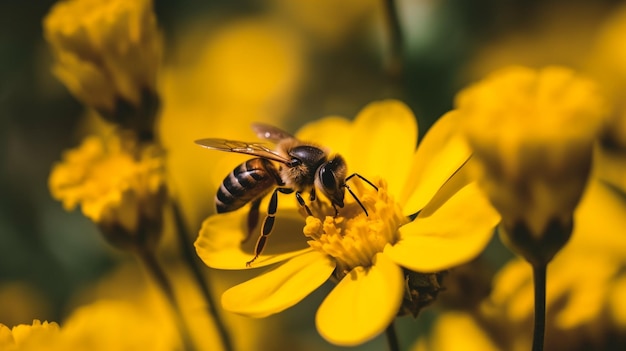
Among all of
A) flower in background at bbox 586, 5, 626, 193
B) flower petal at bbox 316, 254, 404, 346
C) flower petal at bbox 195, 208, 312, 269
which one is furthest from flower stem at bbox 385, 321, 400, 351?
flower in background at bbox 586, 5, 626, 193

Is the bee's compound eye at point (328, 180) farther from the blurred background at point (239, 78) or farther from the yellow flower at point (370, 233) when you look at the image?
the blurred background at point (239, 78)

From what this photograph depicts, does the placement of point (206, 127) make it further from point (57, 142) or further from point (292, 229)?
point (292, 229)

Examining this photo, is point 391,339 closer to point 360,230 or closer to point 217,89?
point 360,230

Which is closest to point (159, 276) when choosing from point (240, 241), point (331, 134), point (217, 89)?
point (240, 241)

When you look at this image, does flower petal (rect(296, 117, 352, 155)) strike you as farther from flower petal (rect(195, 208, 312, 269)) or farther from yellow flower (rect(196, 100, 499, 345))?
flower petal (rect(195, 208, 312, 269))

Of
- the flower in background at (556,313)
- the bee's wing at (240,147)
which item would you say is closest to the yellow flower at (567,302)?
the flower in background at (556,313)
